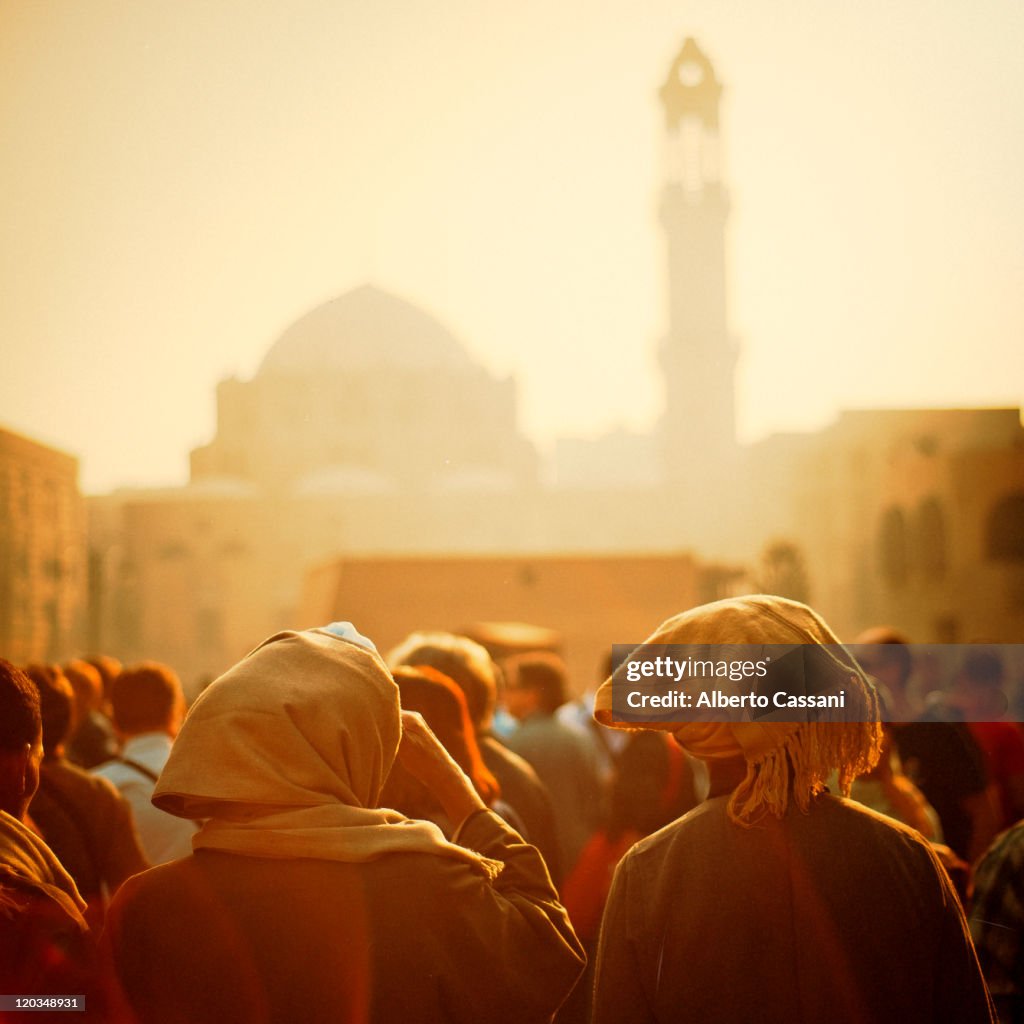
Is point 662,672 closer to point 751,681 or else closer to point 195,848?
point 751,681

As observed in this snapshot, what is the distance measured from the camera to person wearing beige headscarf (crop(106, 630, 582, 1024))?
5.16 feet

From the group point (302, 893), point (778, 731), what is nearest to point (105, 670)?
point (302, 893)

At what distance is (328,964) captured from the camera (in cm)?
159

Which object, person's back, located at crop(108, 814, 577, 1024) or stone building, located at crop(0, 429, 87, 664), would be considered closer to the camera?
person's back, located at crop(108, 814, 577, 1024)

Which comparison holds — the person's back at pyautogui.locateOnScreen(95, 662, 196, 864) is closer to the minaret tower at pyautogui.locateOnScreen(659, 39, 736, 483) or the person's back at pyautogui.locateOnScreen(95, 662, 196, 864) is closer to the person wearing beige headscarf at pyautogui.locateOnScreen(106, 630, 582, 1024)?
the person wearing beige headscarf at pyautogui.locateOnScreen(106, 630, 582, 1024)

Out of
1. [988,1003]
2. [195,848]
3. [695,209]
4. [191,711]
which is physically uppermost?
[695,209]

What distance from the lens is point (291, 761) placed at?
1.58 metres

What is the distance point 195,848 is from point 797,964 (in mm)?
736

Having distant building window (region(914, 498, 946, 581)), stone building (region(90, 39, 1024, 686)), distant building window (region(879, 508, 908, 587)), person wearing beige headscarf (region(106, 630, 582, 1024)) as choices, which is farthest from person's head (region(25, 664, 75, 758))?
distant building window (region(879, 508, 908, 587))

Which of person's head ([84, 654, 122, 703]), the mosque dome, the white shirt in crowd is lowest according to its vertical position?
the white shirt in crowd

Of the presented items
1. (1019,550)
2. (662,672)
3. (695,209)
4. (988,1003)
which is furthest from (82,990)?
(695,209)

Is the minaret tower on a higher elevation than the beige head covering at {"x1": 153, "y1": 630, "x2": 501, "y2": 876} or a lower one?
higher

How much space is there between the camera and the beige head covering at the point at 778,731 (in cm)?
167

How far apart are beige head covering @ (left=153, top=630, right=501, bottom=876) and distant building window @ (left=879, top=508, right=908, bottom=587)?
1851cm
